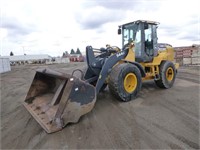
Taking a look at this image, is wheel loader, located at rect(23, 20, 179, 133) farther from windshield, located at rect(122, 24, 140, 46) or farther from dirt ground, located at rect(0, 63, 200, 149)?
dirt ground, located at rect(0, 63, 200, 149)

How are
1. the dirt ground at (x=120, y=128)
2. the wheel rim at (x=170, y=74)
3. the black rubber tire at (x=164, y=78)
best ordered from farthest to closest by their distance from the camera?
the wheel rim at (x=170, y=74)
the black rubber tire at (x=164, y=78)
the dirt ground at (x=120, y=128)

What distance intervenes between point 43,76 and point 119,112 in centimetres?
249

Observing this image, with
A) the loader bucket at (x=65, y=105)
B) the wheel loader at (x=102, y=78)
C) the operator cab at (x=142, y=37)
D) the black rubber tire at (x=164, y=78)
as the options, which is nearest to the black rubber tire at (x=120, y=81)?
the wheel loader at (x=102, y=78)

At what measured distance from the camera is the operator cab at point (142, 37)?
725cm

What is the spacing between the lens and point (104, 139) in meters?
3.91

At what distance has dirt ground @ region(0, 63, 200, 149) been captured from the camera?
3.76 meters

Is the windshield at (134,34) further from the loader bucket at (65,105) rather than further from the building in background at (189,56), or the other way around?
the building in background at (189,56)

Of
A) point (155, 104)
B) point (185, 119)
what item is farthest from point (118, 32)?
point (185, 119)

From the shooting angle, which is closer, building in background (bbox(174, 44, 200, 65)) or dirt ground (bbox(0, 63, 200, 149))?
dirt ground (bbox(0, 63, 200, 149))

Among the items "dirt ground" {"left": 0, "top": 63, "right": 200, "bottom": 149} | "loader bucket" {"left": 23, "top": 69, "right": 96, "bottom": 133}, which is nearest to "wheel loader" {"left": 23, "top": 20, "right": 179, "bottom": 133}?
"loader bucket" {"left": 23, "top": 69, "right": 96, "bottom": 133}

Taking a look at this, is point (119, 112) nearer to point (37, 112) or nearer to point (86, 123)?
point (86, 123)

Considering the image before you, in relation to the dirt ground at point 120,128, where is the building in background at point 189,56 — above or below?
above

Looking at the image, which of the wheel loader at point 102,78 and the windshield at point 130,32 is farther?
the windshield at point 130,32

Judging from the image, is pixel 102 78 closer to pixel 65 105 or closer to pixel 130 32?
pixel 65 105
